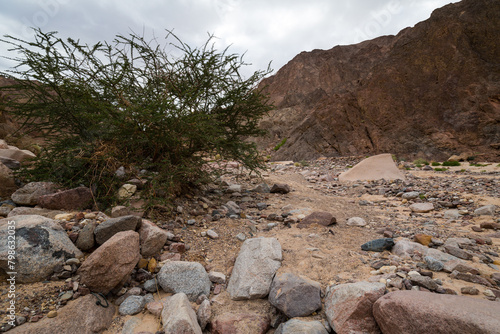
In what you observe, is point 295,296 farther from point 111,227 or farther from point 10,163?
point 10,163

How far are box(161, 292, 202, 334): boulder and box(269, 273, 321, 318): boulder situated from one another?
0.55 metres

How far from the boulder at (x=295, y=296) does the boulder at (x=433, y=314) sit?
0.39m

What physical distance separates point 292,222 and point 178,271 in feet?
5.61

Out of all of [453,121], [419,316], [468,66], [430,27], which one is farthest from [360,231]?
[430,27]

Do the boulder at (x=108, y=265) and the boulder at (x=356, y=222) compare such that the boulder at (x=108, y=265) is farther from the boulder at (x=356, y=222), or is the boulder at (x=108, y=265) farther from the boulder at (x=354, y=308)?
the boulder at (x=356, y=222)

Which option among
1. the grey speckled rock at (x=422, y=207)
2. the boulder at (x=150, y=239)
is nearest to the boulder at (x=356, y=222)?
the grey speckled rock at (x=422, y=207)

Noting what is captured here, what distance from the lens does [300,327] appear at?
1.44 metres

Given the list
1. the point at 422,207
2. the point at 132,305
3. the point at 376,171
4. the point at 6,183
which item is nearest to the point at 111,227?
the point at 132,305

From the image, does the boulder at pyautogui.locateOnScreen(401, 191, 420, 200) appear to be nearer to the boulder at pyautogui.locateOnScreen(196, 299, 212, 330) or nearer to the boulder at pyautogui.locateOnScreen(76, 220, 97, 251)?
the boulder at pyautogui.locateOnScreen(196, 299, 212, 330)

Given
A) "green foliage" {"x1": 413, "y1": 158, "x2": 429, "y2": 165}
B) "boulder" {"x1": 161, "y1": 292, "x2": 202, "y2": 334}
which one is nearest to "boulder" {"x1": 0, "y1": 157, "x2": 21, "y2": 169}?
"boulder" {"x1": 161, "y1": 292, "x2": 202, "y2": 334}

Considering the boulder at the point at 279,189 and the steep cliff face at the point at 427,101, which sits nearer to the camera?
the boulder at the point at 279,189

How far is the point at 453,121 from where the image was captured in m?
9.22

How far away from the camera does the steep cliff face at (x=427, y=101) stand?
8.95m

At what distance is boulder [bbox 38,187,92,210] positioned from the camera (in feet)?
8.48
